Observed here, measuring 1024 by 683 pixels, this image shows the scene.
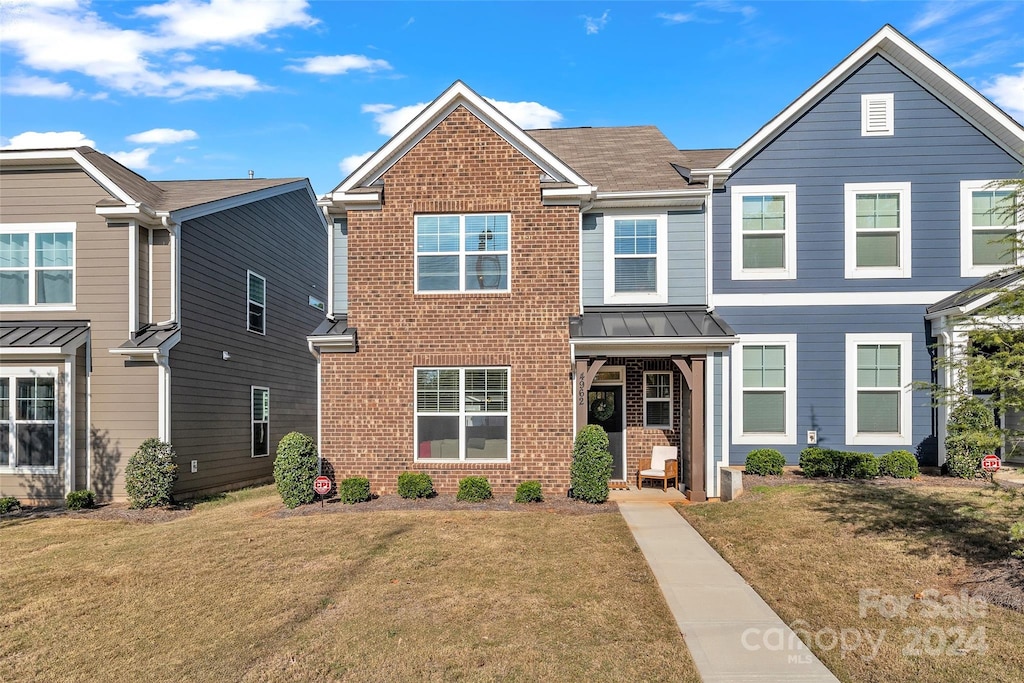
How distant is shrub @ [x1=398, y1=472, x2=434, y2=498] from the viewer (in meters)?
11.2

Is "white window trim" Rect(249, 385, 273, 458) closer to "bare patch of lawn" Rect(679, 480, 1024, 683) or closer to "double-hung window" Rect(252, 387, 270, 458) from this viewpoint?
"double-hung window" Rect(252, 387, 270, 458)

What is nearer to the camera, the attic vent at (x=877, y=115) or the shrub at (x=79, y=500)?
the shrub at (x=79, y=500)

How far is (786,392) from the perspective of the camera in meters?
12.1

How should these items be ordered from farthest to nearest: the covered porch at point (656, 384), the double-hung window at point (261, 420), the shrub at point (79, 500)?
the double-hung window at point (261, 420), the shrub at point (79, 500), the covered porch at point (656, 384)

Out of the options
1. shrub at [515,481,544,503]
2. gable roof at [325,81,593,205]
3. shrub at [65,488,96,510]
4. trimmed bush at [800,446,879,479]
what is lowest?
shrub at [65,488,96,510]

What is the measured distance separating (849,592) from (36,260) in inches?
598

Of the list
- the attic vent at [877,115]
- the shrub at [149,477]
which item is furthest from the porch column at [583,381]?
the shrub at [149,477]

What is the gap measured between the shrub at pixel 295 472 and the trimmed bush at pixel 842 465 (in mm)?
9318

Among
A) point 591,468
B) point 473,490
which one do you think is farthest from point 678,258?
point 473,490

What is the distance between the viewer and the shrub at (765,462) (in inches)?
457

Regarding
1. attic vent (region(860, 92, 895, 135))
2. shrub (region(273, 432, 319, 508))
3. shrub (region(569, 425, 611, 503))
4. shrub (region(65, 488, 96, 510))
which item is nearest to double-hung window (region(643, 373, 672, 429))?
shrub (region(569, 425, 611, 503))

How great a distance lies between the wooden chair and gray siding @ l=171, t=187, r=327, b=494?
946cm

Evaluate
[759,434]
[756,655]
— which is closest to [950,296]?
[759,434]

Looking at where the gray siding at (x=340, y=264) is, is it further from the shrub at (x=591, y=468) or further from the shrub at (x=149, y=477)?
the shrub at (x=591, y=468)
